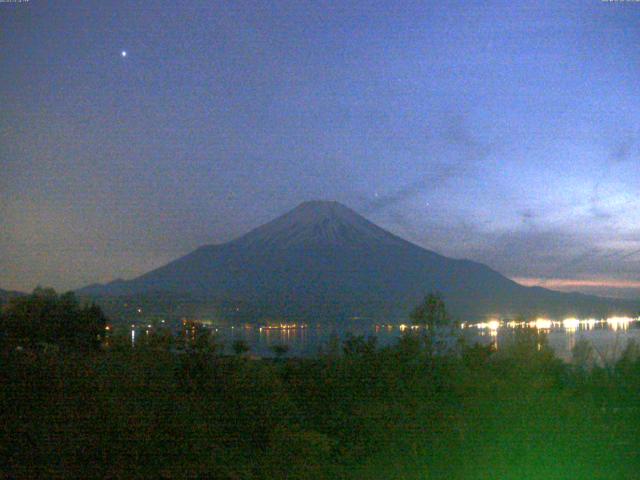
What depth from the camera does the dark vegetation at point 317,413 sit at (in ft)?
22.4

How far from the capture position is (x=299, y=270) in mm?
40281

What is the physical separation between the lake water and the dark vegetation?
46.7 inches

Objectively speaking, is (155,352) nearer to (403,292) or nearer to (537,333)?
(537,333)

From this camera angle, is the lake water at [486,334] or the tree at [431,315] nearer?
the lake water at [486,334]

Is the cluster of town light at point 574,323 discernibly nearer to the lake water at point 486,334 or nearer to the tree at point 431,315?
the lake water at point 486,334

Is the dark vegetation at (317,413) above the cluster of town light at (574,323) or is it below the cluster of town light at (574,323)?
below

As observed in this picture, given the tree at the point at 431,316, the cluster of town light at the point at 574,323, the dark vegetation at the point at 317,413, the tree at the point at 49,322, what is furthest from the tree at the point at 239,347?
the cluster of town light at the point at 574,323

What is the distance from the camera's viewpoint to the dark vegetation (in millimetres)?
6841

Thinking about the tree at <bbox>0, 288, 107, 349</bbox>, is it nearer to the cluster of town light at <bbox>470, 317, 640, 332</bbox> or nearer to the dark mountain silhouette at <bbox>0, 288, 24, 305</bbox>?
the dark mountain silhouette at <bbox>0, 288, 24, 305</bbox>

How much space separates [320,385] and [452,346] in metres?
3.33

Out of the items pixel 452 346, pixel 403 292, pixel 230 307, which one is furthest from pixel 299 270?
pixel 452 346

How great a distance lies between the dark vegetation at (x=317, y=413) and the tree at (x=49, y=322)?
1.79 feet

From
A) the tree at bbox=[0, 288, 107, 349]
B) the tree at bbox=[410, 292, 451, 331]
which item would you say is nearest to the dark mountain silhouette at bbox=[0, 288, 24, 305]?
the tree at bbox=[0, 288, 107, 349]

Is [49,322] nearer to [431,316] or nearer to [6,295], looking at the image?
[6,295]
